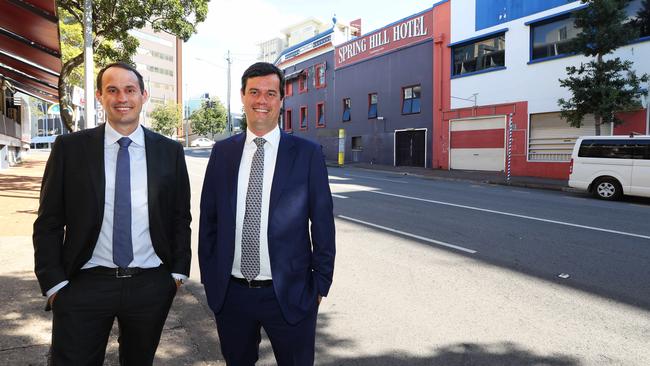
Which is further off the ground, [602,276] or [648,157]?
[648,157]

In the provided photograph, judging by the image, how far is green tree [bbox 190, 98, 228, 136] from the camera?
7006 centimetres

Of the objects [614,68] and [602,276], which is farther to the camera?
[614,68]

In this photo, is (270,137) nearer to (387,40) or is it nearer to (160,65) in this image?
(387,40)

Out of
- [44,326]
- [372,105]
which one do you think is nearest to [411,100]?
[372,105]

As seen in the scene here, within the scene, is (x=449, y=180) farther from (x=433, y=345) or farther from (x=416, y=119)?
(x=433, y=345)

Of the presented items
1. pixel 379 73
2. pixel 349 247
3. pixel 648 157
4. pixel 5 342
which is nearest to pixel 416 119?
pixel 379 73

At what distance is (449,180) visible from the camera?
19906 millimetres

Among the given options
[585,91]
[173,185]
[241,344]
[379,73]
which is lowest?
[241,344]

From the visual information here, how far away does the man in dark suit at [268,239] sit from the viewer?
7.17ft

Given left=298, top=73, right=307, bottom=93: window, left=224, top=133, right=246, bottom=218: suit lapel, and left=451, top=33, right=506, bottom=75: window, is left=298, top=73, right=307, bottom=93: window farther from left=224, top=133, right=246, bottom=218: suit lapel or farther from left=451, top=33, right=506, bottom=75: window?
left=224, top=133, right=246, bottom=218: suit lapel

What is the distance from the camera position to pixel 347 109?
33.9 metres

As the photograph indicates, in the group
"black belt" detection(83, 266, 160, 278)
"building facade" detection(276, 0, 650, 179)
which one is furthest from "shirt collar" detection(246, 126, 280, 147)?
"building facade" detection(276, 0, 650, 179)

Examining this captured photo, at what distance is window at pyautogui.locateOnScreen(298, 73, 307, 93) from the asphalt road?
3150cm

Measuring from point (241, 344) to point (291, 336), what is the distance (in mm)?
268
